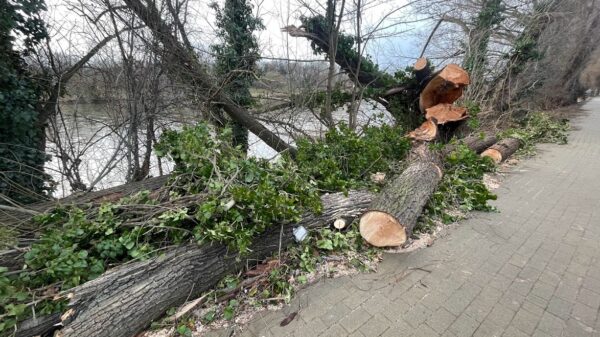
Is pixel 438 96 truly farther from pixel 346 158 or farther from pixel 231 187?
pixel 231 187

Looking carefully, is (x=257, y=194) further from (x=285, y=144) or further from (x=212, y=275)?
(x=285, y=144)

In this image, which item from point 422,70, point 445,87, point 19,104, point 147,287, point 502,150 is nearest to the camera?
point 147,287

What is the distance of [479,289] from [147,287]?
2.81 m

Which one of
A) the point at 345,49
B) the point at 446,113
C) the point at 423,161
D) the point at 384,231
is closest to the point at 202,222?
the point at 384,231

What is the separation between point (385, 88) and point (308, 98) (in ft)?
8.24

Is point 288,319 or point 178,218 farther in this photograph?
point 178,218

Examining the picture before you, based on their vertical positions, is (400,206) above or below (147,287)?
below

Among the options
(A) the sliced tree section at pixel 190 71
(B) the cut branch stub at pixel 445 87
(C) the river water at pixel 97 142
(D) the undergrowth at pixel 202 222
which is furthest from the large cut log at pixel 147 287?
(B) the cut branch stub at pixel 445 87

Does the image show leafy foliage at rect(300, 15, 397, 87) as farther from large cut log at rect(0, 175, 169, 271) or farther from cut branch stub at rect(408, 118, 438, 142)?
large cut log at rect(0, 175, 169, 271)

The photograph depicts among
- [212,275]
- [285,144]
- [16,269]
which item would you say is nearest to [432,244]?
[212,275]

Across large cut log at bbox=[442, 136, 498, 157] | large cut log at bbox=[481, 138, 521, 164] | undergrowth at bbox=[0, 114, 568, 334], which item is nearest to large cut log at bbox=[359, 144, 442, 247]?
undergrowth at bbox=[0, 114, 568, 334]

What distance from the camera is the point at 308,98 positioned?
671 cm

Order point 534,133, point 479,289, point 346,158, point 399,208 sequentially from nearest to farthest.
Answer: point 479,289 < point 399,208 < point 346,158 < point 534,133

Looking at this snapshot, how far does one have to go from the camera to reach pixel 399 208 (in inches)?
121
